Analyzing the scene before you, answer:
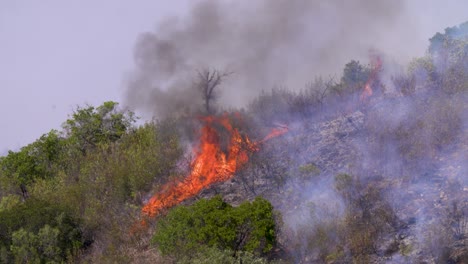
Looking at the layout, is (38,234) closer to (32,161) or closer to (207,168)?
(207,168)

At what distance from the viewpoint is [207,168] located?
23.4 m

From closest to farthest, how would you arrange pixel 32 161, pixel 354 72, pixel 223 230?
1. pixel 223 230
2. pixel 32 161
3. pixel 354 72

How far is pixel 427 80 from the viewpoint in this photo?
2527 centimetres

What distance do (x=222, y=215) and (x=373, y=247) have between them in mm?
4801

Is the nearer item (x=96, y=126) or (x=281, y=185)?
(x=281, y=185)

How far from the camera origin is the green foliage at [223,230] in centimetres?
1556

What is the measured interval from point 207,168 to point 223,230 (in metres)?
7.99

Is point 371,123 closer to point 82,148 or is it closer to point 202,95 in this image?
point 202,95

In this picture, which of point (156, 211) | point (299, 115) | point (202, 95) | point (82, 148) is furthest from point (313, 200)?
point (82, 148)

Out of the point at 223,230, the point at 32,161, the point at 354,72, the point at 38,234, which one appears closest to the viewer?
the point at 223,230

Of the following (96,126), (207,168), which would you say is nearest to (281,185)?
(207,168)

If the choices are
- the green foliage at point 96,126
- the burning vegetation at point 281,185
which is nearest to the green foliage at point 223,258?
the burning vegetation at point 281,185

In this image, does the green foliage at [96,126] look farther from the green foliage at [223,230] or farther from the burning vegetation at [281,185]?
the green foliage at [223,230]

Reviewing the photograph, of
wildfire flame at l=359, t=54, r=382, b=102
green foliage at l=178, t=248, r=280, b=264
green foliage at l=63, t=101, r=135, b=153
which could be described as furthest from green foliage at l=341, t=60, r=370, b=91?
green foliage at l=178, t=248, r=280, b=264
